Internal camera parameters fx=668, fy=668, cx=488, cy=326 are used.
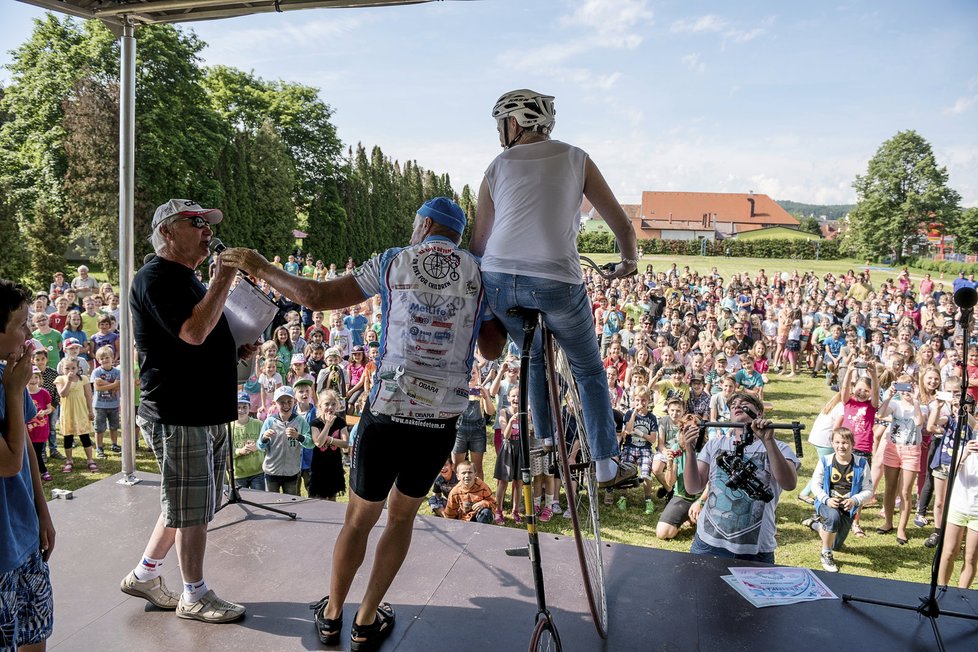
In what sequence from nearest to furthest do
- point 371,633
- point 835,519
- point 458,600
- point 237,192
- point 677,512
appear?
point 371,633 < point 458,600 < point 835,519 < point 677,512 < point 237,192

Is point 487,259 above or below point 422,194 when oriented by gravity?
below

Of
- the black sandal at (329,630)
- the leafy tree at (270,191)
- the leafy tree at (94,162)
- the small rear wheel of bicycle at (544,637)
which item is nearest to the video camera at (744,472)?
the small rear wheel of bicycle at (544,637)

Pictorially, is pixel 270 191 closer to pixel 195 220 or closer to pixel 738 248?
pixel 195 220

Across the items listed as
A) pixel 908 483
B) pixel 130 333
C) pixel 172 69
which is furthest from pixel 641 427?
pixel 172 69

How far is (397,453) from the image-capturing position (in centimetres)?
248

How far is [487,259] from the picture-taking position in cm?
251

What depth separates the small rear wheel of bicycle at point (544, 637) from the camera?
2.10 m

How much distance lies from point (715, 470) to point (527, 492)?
7.34 feet

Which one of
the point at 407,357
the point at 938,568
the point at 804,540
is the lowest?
the point at 804,540

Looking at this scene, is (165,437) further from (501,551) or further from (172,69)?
(172,69)

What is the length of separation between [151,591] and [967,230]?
63.1 meters

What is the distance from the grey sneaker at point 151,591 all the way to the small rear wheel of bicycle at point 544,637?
67.5 inches

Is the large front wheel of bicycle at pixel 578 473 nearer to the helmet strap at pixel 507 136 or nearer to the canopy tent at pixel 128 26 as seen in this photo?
the helmet strap at pixel 507 136

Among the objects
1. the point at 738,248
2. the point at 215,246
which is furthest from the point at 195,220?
the point at 738,248
